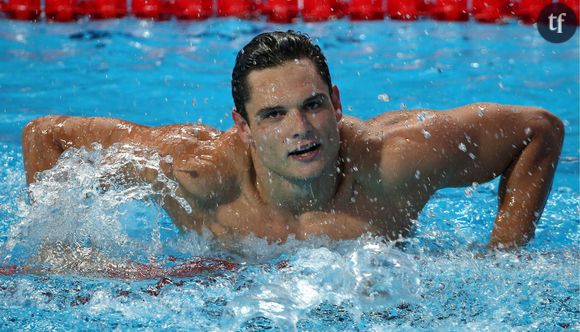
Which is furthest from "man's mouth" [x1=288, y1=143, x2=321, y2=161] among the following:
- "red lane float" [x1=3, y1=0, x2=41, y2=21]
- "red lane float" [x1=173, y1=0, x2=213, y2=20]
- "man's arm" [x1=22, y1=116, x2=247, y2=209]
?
"red lane float" [x1=3, y1=0, x2=41, y2=21]

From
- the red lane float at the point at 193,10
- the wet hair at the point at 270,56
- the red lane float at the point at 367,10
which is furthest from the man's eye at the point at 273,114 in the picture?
the red lane float at the point at 193,10

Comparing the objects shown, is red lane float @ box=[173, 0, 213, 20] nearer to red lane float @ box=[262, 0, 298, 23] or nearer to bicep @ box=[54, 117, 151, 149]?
red lane float @ box=[262, 0, 298, 23]

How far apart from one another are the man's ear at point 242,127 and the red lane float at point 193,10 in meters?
4.40

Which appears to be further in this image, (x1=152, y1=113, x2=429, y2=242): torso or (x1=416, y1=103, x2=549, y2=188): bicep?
(x1=152, y1=113, x2=429, y2=242): torso

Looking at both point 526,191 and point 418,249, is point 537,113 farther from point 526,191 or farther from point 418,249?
point 418,249

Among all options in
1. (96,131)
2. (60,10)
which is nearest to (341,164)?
(96,131)

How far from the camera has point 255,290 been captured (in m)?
2.67

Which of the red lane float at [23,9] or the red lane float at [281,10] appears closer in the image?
the red lane float at [281,10]

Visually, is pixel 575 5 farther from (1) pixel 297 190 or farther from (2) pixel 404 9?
(1) pixel 297 190

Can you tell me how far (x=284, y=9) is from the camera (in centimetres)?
704

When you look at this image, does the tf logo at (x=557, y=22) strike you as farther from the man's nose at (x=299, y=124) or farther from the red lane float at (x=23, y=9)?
the man's nose at (x=299, y=124)

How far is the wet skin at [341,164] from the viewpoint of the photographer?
2836 millimetres

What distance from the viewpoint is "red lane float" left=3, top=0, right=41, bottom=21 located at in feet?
23.7

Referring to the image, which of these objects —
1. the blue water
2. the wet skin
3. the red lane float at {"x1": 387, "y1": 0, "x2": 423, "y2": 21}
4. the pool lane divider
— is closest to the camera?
the blue water
